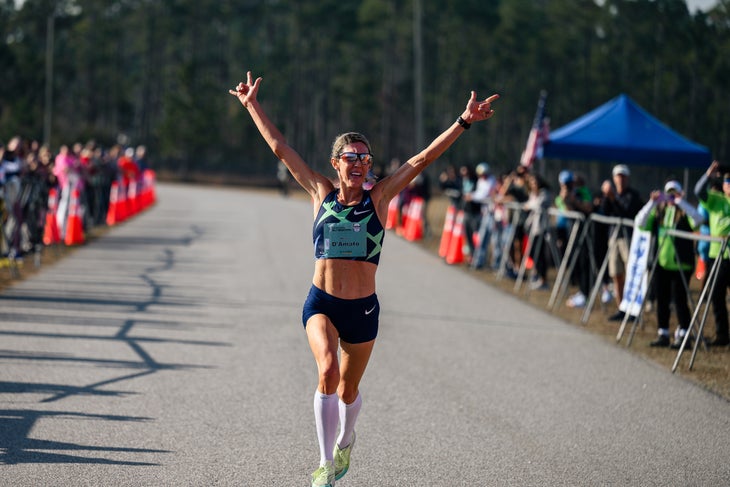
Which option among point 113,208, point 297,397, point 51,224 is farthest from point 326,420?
point 113,208

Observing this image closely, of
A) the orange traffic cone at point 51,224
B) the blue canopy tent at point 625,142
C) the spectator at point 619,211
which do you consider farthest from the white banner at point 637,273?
the orange traffic cone at point 51,224

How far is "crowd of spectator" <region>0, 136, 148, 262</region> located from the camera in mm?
16594

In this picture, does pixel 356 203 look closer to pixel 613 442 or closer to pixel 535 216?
→ pixel 613 442

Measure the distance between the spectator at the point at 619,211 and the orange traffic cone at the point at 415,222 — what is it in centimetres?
1319

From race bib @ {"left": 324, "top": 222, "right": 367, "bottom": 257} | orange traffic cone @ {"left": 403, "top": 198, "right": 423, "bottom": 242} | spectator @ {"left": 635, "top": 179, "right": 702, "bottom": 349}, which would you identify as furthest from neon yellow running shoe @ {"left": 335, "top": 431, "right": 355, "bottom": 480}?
orange traffic cone @ {"left": 403, "top": 198, "right": 423, "bottom": 242}

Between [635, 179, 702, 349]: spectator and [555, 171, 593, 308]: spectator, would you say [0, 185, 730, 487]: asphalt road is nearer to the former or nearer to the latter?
[635, 179, 702, 349]: spectator

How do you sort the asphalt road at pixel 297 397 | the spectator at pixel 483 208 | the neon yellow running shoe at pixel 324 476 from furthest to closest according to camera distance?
the spectator at pixel 483 208, the asphalt road at pixel 297 397, the neon yellow running shoe at pixel 324 476

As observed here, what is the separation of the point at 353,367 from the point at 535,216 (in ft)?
36.7

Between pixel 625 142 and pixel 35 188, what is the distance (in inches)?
373

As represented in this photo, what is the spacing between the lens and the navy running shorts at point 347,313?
590cm

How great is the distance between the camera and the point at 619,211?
45.9 feet

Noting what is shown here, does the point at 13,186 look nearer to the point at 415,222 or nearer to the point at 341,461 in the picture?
the point at 341,461

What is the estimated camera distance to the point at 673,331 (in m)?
12.7

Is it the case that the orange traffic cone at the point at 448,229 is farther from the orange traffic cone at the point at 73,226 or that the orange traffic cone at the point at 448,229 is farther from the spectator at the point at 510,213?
the orange traffic cone at the point at 73,226
